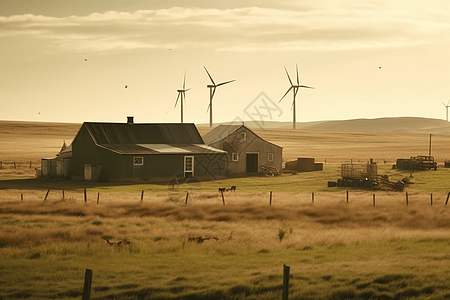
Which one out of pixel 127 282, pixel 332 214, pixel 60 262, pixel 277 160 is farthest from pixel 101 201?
pixel 277 160

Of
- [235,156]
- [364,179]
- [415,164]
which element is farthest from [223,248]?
[415,164]

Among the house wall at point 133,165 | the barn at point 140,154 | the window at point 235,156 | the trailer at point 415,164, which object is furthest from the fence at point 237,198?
the trailer at point 415,164

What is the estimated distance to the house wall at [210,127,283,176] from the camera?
60.5 meters

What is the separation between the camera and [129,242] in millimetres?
21297

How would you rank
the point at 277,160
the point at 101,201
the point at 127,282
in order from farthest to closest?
the point at 277,160 < the point at 101,201 < the point at 127,282

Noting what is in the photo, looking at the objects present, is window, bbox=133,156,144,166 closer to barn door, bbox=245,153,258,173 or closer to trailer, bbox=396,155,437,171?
barn door, bbox=245,153,258,173

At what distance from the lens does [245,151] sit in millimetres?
61094

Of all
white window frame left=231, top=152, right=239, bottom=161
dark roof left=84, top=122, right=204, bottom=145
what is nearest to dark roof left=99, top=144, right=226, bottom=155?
dark roof left=84, top=122, right=204, bottom=145

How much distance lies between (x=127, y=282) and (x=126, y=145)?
135 ft

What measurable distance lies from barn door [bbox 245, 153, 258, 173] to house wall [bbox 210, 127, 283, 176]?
1.01 feet

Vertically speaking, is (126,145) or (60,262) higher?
(126,145)

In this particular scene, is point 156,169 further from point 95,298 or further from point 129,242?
point 95,298

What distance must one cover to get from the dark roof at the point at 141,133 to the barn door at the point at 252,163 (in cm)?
492

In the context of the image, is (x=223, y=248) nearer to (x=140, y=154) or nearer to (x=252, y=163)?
(x=140, y=154)
